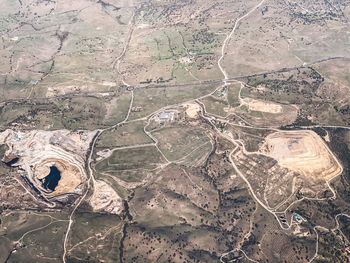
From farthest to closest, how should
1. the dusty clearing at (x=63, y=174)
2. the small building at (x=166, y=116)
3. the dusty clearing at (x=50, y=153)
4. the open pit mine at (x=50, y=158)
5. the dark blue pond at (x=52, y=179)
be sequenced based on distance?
1. the small building at (x=166, y=116)
2. the dusty clearing at (x=50, y=153)
3. the dark blue pond at (x=52, y=179)
4. the open pit mine at (x=50, y=158)
5. the dusty clearing at (x=63, y=174)

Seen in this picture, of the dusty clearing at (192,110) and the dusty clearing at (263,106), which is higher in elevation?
the dusty clearing at (263,106)

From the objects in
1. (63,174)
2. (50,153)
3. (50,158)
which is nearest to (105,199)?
(63,174)

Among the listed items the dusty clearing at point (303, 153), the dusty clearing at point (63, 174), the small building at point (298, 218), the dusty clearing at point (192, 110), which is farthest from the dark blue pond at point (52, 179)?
the small building at point (298, 218)

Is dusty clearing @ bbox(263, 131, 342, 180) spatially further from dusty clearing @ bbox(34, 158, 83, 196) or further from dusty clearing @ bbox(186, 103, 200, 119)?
dusty clearing @ bbox(34, 158, 83, 196)

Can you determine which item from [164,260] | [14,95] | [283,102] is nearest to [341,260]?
[164,260]

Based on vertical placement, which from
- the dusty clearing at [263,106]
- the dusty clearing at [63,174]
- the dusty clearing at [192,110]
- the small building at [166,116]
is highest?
the dusty clearing at [263,106]

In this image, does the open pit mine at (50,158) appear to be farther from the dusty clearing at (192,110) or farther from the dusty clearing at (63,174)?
the dusty clearing at (192,110)

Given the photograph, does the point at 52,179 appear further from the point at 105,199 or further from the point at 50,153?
the point at 105,199
